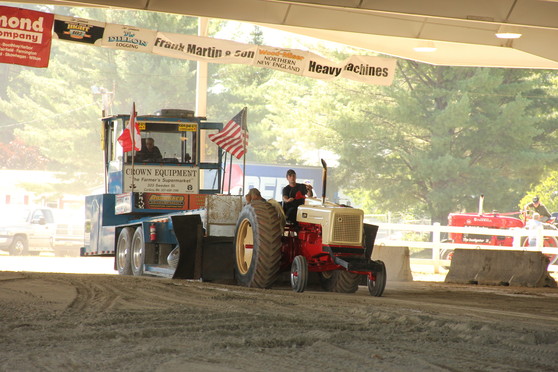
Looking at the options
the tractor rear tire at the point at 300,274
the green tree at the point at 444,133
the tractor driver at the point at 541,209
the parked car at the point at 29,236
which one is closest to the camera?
the tractor rear tire at the point at 300,274

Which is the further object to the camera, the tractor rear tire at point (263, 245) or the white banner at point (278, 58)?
the white banner at point (278, 58)

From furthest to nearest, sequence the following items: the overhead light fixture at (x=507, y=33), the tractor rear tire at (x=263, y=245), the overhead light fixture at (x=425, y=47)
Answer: the overhead light fixture at (x=425, y=47)
the overhead light fixture at (x=507, y=33)
the tractor rear tire at (x=263, y=245)

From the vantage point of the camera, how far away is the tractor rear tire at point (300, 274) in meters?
12.4

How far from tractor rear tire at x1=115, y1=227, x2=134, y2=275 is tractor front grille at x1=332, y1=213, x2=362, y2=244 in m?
5.69

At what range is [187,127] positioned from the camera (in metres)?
17.6

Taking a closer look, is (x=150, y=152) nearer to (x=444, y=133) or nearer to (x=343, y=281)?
(x=343, y=281)

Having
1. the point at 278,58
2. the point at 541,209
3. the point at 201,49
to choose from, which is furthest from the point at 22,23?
the point at 541,209

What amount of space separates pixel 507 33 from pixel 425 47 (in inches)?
84.1

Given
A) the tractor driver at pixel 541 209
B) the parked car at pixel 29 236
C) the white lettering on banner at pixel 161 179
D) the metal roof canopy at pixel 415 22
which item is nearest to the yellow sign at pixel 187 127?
the white lettering on banner at pixel 161 179

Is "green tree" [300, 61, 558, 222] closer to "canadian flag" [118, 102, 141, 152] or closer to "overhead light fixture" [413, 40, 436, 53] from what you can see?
"overhead light fixture" [413, 40, 436, 53]

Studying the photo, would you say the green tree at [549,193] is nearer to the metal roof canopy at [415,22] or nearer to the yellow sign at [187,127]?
the metal roof canopy at [415,22]

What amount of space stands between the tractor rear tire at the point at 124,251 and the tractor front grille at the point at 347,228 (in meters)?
5.69

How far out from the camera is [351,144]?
1588 inches

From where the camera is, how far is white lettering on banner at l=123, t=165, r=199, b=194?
56.6 ft
